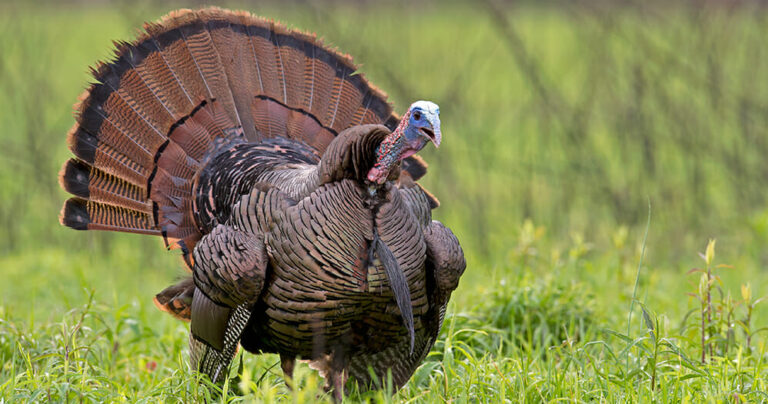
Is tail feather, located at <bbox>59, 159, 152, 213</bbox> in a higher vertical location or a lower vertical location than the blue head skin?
lower

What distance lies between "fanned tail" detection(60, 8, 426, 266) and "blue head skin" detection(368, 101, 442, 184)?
1126 mm

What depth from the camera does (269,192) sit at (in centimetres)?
353

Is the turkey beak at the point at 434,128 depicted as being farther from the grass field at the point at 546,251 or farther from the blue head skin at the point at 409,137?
the grass field at the point at 546,251

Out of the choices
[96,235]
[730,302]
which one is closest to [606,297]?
[730,302]

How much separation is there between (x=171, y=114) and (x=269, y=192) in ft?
3.60

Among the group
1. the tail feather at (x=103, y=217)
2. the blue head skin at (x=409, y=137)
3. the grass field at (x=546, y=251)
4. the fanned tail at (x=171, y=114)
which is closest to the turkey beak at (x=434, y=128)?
the blue head skin at (x=409, y=137)

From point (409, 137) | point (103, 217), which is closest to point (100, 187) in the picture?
point (103, 217)

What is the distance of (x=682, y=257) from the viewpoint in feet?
22.5

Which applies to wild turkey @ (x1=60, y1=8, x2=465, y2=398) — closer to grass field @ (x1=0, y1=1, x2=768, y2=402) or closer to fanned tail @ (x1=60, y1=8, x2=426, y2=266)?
fanned tail @ (x1=60, y1=8, x2=426, y2=266)

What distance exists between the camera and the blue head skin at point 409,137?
323 cm

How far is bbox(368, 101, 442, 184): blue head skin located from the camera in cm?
323

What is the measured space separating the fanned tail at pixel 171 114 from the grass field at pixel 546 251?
1.57 ft

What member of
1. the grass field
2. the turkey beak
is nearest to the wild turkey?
the turkey beak

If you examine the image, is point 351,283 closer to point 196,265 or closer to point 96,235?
point 196,265
